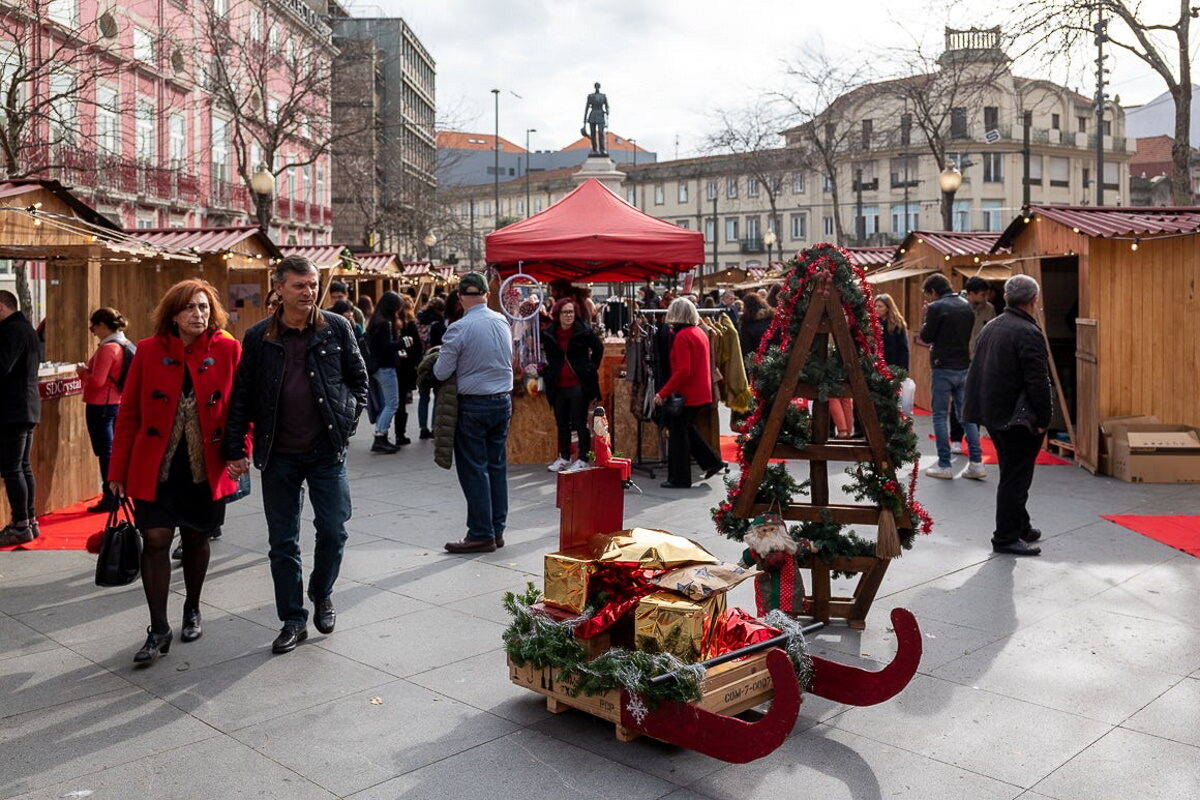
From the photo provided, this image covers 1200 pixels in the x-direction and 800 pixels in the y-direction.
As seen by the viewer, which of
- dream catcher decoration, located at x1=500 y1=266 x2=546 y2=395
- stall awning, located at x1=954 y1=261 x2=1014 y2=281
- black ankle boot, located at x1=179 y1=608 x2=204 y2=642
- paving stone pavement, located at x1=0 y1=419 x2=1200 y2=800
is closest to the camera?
paving stone pavement, located at x1=0 y1=419 x2=1200 y2=800

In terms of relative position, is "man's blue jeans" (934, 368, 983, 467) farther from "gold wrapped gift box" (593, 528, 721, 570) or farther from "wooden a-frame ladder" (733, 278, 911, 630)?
"gold wrapped gift box" (593, 528, 721, 570)

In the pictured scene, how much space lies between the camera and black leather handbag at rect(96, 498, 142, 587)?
17.9ft

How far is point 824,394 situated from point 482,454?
9.41 ft

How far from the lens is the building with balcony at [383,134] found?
3641cm

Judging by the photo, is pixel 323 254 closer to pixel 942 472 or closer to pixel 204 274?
pixel 204 274

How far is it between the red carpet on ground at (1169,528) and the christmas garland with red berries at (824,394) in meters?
3.12

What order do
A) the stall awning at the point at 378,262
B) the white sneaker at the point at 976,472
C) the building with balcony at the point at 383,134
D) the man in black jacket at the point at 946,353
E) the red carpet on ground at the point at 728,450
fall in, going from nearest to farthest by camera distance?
the white sneaker at the point at 976,472 < the man in black jacket at the point at 946,353 < the red carpet on ground at the point at 728,450 < the stall awning at the point at 378,262 < the building with balcony at the point at 383,134

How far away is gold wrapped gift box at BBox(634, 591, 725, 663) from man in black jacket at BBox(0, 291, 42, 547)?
5.46 m

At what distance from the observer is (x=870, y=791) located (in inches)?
154

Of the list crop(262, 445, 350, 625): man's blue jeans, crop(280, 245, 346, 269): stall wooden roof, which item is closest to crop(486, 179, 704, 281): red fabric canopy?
crop(262, 445, 350, 625): man's blue jeans

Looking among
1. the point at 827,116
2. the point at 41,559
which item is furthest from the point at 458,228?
the point at 41,559

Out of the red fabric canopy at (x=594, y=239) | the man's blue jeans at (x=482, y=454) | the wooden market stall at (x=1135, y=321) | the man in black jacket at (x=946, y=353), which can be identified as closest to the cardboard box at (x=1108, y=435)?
the wooden market stall at (x=1135, y=321)

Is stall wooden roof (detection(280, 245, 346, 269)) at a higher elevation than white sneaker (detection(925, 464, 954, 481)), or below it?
higher

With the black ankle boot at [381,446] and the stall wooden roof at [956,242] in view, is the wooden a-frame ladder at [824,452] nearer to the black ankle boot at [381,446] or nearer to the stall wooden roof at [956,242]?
the black ankle boot at [381,446]
